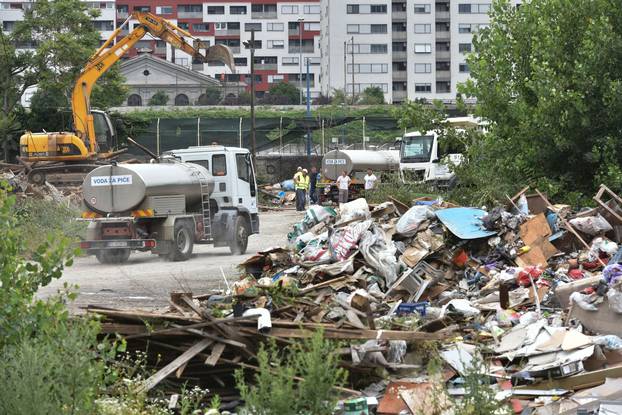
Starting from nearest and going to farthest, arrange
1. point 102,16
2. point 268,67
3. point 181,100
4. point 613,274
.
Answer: point 613,274 → point 181,100 → point 268,67 → point 102,16

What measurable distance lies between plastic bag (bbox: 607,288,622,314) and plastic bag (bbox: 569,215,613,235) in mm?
4202

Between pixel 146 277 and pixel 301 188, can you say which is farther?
pixel 301 188

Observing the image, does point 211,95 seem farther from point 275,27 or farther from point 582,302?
point 582,302

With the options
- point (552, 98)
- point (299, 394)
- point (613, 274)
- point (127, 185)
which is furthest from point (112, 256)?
point (299, 394)

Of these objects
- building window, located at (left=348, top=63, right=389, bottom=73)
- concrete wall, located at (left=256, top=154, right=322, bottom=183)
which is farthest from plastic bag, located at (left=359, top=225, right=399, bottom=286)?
building window, located at (left=348, top=63, right=389, bottom=73)

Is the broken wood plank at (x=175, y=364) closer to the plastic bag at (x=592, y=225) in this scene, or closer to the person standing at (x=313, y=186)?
the plastic bag at (x=592, y=225)

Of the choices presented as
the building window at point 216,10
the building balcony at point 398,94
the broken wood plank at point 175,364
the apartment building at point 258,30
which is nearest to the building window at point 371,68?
the building balcony at point 398,94

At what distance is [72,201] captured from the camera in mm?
31641

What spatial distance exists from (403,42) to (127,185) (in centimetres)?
8445

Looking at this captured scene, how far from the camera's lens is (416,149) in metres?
43.0

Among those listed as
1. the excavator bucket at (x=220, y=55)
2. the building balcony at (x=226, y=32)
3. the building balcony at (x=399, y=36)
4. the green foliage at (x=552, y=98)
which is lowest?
the green foliage at (x=552, y=98)

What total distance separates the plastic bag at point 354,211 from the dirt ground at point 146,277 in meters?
2.27

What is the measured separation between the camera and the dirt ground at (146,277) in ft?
50.0

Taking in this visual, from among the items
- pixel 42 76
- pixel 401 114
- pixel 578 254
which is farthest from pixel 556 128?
pixel 42 76
